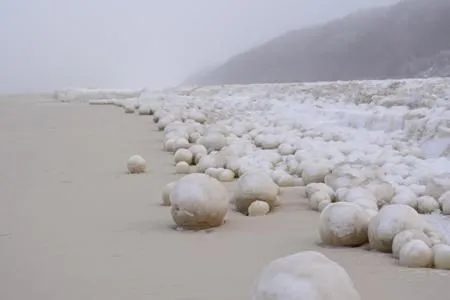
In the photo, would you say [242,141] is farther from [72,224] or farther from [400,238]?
[400,238]

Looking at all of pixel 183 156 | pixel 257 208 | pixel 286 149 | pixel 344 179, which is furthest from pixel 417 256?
pixel 286 149

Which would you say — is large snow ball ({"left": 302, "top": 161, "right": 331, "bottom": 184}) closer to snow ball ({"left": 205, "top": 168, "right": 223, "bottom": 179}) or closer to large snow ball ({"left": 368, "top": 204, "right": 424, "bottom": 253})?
snow ball ({"left": 205, "top": 168, "right": 223, "bottom": 179})

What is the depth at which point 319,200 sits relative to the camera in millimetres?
2422

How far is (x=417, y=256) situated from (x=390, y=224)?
162 millimetres

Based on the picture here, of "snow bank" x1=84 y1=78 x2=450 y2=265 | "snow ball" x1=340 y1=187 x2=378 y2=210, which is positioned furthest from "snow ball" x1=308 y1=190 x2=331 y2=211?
"snow ball" x1=340 y1=187 x2=378 y2=210

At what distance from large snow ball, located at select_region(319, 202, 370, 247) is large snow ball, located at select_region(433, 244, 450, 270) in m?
0.27

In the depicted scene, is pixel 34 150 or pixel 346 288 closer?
pixel 346 288

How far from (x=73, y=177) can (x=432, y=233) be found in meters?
1.97

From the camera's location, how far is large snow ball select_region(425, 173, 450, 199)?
245cm

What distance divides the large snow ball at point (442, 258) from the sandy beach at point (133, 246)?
4 cm

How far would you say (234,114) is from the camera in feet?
20.1

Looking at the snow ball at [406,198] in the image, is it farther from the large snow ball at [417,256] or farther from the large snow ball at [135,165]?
the large snow ball at [135,165]

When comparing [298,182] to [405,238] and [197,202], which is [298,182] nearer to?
[197,202]

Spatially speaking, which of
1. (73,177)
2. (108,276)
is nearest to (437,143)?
(73,177)
